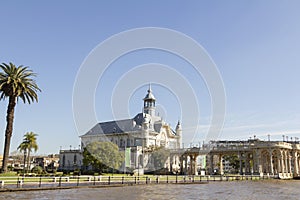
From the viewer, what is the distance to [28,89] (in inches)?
2131

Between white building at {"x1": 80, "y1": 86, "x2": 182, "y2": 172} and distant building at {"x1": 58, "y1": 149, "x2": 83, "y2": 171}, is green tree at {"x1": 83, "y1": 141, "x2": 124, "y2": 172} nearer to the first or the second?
white building at {"x1": 80, "y1": 86, "x2": 182, "y2": 172}

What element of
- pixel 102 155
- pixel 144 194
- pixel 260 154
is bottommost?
pixel 144 194

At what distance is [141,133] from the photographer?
377 ft

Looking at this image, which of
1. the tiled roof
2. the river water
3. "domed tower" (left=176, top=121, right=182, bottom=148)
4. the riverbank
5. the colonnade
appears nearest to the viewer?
the river water

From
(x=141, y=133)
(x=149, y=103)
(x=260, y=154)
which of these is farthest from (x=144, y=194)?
(x=149, y=103)

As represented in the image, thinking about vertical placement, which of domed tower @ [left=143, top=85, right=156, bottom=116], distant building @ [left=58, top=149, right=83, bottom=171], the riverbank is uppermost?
domed tower @ [left=143, top=85, right=156, bottom=116]

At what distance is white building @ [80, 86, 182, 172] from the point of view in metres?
109

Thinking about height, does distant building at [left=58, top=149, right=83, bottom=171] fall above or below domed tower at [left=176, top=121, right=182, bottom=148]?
below

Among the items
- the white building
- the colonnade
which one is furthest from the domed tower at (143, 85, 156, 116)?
the colonnade

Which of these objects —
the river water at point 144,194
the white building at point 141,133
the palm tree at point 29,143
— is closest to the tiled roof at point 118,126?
the white building at point 141,133

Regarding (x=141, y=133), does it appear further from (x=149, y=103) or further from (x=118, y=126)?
(x=149, y=103)

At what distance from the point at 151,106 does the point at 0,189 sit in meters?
103

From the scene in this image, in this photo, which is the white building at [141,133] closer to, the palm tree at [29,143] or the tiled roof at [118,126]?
the tiled roof at [118,126]

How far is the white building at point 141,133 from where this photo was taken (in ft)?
359
